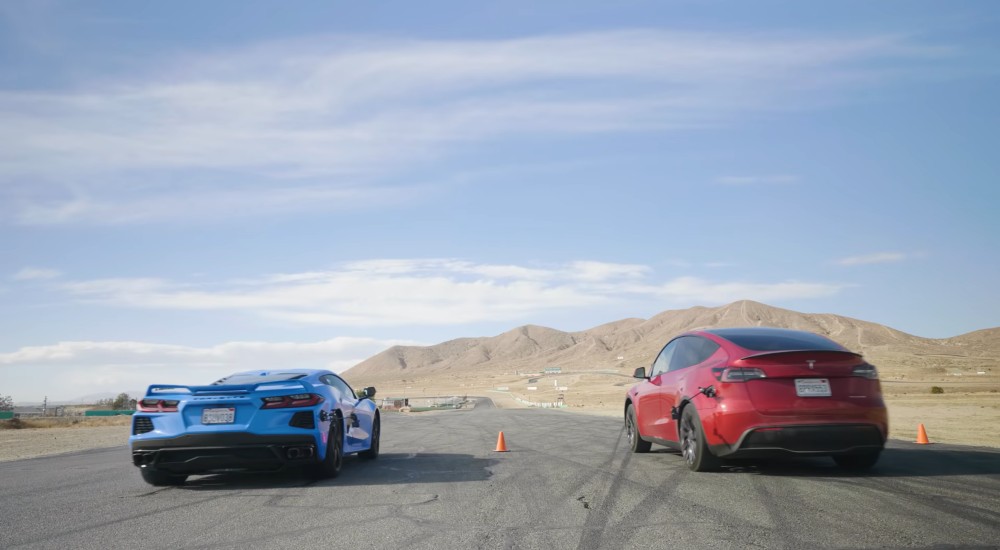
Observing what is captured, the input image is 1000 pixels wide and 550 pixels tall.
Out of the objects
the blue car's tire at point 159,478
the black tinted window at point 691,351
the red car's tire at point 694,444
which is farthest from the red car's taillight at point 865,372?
the blue car's tire at point 159,478

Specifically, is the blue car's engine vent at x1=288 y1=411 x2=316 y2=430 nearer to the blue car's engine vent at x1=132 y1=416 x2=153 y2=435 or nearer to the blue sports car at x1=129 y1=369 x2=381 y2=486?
the blue sports car at x1=129 y1=369 x2=381 y2=486

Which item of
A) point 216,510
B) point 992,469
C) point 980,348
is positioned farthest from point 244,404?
point 980,348

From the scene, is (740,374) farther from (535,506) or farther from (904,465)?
(535,506)

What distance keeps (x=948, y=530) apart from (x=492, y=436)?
40.8 ft

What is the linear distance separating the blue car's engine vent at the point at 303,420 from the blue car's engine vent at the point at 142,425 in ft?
5.21

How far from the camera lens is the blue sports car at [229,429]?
8766 mm

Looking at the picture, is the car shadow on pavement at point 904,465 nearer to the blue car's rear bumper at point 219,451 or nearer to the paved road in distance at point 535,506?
the paved road in distance at point 535,506

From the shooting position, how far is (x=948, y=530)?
5.51 m

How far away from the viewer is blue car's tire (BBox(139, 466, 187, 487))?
920 cm

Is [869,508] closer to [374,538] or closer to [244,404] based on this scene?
[374,538]

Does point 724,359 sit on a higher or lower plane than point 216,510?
higher

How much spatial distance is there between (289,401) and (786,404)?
17.8 ft

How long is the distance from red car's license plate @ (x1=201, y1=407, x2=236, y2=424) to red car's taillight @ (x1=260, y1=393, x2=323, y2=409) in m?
0.34

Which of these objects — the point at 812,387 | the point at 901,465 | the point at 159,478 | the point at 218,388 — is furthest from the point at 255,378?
the point at 901,465
